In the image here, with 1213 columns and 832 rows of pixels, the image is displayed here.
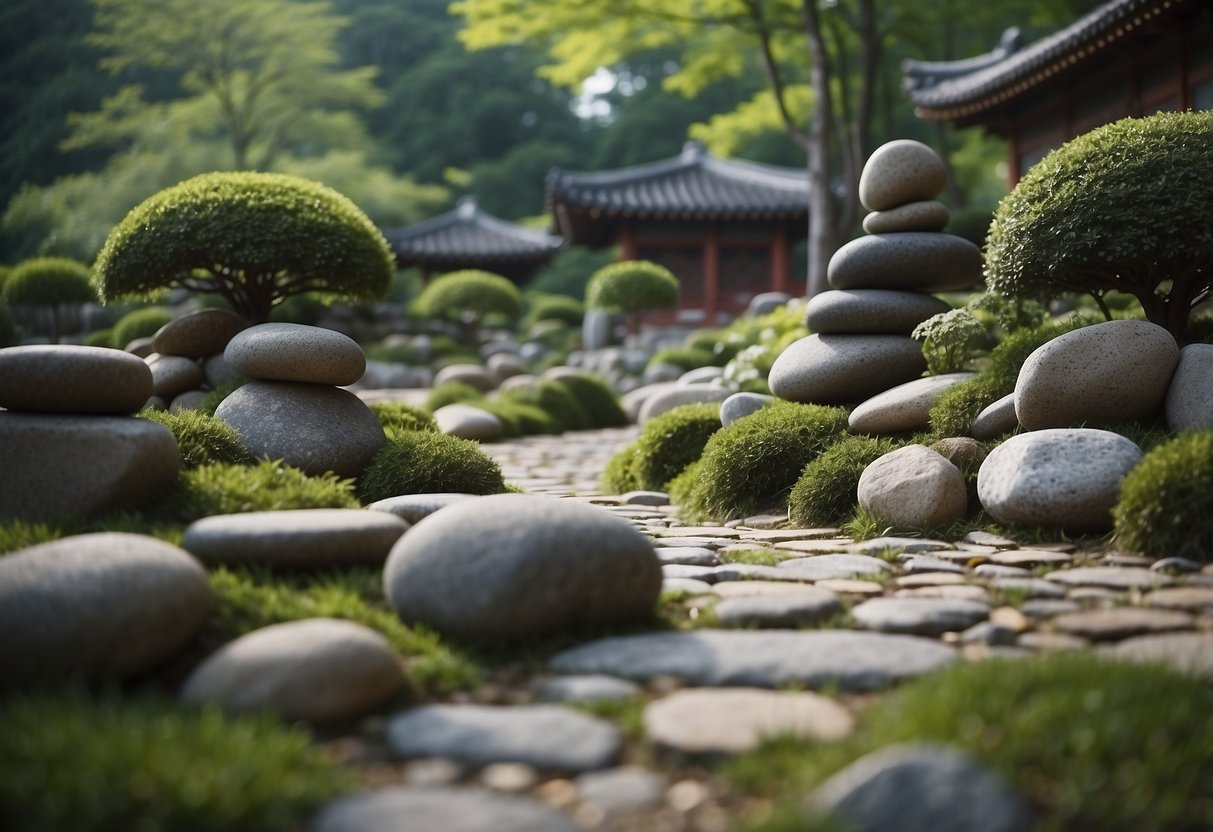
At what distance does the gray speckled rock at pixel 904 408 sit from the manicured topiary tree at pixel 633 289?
44.7 feet

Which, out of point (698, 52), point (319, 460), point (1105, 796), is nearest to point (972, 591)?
point (1105, 796)

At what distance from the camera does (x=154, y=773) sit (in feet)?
6.96

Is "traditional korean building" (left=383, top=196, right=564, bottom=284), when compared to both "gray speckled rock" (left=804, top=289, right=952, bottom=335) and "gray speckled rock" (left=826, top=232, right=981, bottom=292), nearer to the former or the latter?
"gray speckled rock" (left=826, top=232, right=981, bottom=292)

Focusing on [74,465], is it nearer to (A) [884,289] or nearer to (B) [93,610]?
(B) [93,610]

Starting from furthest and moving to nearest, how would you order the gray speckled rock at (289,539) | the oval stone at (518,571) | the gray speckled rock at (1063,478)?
the gray speckled rock at (1063,478) → the gray speckled rock at (289,539) → the oval stone at (518,571)

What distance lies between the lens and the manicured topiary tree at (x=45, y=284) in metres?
15.5

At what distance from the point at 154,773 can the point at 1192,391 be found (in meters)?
5.19

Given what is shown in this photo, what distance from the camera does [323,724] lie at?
272 cm

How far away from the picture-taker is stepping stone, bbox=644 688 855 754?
2512mm

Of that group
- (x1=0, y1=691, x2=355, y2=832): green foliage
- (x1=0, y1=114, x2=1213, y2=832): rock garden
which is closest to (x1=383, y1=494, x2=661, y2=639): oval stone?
(x1=0, y1=114, x2=1213, y2=832): rock garden

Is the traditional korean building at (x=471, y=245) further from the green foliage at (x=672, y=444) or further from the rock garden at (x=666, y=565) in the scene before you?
the green foliage at (x=672, y=444)

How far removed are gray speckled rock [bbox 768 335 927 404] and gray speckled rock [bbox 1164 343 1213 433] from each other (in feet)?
6.99

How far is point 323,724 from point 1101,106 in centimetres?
1459

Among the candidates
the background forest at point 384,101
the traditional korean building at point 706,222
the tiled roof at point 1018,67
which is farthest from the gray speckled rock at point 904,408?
the traditional korean building at point 706,222
